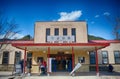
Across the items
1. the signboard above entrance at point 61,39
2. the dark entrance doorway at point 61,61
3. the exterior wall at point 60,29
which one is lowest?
the dark entrance doorway at point 61,61

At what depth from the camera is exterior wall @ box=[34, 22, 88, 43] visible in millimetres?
14742

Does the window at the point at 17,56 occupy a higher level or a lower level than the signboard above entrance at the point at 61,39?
lower

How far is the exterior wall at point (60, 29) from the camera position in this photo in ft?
A: 48.4

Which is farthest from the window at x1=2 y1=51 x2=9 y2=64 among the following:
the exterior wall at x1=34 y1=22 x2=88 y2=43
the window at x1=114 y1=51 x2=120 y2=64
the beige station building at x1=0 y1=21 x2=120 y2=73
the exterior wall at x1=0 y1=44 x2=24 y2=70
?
the window at x1=114 y1=51 x2=120 y2=64

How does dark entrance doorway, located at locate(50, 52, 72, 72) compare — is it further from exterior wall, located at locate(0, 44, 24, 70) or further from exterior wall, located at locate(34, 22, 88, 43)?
exterior wall, located at locate(0, 44, 24, 70)

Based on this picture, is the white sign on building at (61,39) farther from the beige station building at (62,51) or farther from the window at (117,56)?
the window at (117,56)

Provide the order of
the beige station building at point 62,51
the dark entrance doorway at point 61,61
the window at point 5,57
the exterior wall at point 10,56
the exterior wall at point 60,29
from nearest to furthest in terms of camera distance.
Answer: the beige station building at point 62,51, the dark entrance doorway at point 61,61, the exterior wall at point 60,29, the exterior wall at point 10,56, the window at point 5,57

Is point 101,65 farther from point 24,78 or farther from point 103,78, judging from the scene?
point 24,78

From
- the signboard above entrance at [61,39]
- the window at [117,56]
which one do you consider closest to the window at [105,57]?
the window at [117,56]

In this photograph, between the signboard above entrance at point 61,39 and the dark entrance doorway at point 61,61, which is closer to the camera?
the signboard above entrance at point 61,39

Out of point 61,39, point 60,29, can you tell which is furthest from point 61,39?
point 60,29

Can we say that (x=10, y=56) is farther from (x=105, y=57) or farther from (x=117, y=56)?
(x=117, y=56)

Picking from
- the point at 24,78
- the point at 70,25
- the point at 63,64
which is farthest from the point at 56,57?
the point at 24,78

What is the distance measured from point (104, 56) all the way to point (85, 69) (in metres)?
3.24
